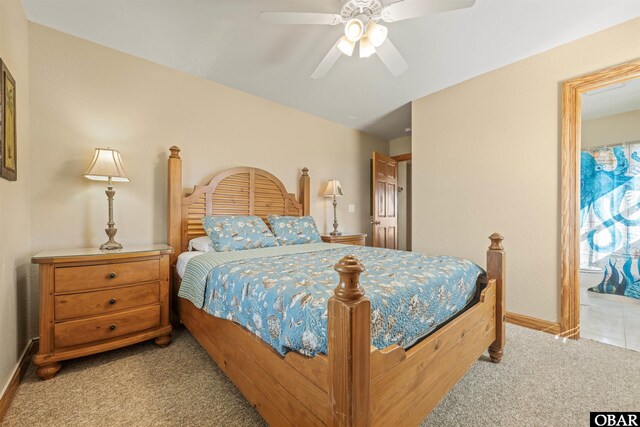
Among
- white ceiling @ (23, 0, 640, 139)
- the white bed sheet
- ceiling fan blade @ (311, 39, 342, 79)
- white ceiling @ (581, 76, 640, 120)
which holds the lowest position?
the white bed sheet

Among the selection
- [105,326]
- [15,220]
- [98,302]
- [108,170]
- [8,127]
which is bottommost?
[105,326]

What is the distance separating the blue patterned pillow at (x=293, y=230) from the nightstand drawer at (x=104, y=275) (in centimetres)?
110

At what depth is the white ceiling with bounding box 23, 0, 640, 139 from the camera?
5.89 ft

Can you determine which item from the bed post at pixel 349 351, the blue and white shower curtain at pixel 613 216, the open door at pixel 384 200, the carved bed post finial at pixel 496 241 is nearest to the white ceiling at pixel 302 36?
the open door at pixel 384 200

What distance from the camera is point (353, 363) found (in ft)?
2.41

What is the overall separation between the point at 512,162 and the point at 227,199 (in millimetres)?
2914

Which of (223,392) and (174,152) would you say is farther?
(174,152)

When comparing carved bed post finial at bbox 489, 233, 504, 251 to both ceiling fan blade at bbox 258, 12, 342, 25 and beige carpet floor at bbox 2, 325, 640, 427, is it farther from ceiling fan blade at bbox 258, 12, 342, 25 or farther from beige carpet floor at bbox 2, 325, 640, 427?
ceiling fan blade at bbox 258, 12, 342, 25

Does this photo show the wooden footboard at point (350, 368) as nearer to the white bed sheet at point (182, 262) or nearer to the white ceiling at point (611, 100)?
the white bed sheet at point (182, 262)

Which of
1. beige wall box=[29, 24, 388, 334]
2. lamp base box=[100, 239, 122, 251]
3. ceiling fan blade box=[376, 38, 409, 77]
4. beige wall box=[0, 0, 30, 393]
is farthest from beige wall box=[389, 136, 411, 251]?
beige wall box=[0, 0, 30, 393]

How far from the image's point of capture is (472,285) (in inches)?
65.2

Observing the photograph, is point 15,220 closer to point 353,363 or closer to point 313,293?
point 313,293

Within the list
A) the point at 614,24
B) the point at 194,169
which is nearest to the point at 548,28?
the point at 614,24

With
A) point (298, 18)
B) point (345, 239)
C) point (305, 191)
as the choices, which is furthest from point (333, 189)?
point (298, 18)
